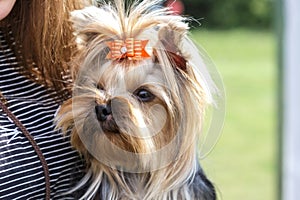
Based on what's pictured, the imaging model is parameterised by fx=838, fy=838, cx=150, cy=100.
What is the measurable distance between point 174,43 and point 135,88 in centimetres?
17

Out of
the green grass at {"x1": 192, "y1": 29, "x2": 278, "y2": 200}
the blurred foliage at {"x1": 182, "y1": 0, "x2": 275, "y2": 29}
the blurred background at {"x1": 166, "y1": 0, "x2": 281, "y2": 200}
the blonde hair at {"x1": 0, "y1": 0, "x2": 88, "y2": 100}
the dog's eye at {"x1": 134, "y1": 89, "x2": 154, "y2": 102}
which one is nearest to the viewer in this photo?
the dog's eye at {"x1": 134, "y1": 89, "x2": 154, "y2": 102}

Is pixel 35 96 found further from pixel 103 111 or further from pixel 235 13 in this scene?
pixel 235 13

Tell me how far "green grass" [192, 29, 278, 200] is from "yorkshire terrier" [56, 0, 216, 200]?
1.87 metres

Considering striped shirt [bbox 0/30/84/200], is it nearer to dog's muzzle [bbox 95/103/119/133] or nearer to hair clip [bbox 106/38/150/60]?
dog's muzzle [bbox 95/103/119/133]

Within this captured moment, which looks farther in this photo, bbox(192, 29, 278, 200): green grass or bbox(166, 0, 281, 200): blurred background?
bbox(192, 29, 278, 200): green grass

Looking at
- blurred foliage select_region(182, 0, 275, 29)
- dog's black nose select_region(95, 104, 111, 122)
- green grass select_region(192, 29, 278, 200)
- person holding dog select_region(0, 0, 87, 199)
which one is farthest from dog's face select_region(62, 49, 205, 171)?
blurred foliage select_region(182, 0, 275, 29)

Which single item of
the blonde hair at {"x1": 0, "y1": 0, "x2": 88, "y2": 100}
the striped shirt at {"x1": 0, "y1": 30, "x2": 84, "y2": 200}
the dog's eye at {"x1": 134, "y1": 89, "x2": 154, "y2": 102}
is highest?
the blonde hair at {"x1": 0, "y1": 0, "x2": 88, "y2": 100}

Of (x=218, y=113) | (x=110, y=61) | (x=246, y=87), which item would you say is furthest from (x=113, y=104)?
(x=246, y=87)

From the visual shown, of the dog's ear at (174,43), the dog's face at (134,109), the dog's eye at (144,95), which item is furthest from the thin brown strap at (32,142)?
the dog's ear at (174,43)

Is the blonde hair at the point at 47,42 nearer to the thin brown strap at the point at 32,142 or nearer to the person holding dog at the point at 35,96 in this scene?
the person holding dog at the point at 35,96

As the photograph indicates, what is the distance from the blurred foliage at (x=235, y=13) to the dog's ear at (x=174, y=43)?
10.9m

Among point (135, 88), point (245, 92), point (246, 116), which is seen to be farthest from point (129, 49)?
point (245, 92)

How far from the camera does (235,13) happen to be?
13.6m

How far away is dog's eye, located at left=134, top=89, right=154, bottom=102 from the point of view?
215 cm
